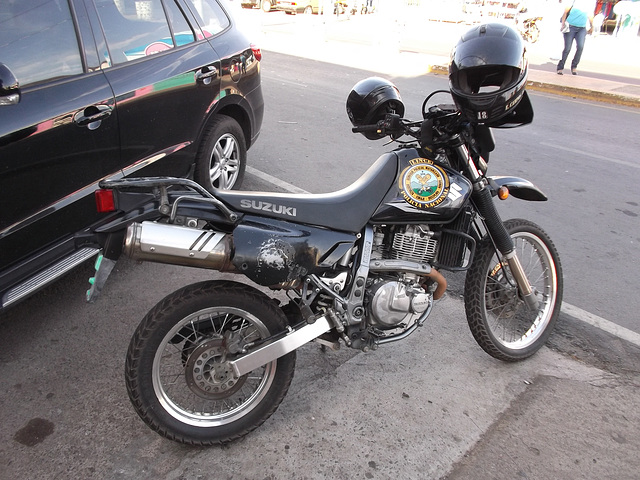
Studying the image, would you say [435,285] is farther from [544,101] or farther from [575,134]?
[544,101]

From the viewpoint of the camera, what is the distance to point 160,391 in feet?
7.66

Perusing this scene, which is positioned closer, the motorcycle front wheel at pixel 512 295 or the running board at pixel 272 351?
the running board at pixel 272 351

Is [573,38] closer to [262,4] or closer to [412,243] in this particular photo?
[412,243]

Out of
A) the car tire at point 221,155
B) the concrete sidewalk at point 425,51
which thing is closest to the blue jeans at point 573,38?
the concrete sidewalk at point 425,51

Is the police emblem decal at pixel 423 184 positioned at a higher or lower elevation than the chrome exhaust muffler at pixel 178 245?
higher

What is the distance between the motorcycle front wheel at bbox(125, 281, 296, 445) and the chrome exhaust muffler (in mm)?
135

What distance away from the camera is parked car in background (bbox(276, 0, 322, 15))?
26141mm

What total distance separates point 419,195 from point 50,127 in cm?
191

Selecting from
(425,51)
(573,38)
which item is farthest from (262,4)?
(573,38)

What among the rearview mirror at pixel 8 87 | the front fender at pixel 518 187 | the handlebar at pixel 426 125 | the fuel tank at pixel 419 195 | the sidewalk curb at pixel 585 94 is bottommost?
the sidewalk curb at pixel 585 94

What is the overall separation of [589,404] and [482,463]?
0.78 metres

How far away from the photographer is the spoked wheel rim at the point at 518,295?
10.1ft

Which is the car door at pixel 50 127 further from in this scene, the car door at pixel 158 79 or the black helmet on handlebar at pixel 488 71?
the black helmet on handlebar at pixel 488 71

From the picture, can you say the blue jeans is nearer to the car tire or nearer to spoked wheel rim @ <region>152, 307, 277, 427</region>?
the car tire
